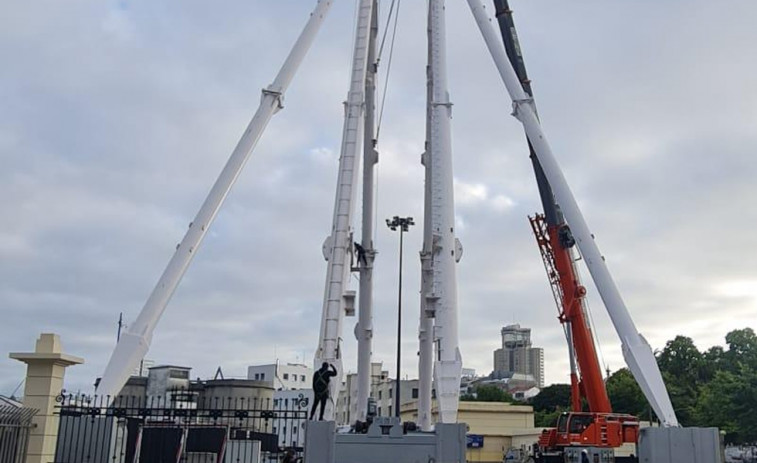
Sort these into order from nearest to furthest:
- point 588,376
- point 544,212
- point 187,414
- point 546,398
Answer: point 187,414, point 588,376, point 544,212, point 546,398

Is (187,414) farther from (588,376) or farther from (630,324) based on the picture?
(588,376)

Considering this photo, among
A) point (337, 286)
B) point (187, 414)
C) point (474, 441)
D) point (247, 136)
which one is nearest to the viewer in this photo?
point (187, 414)

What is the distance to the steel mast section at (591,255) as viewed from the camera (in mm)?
19766

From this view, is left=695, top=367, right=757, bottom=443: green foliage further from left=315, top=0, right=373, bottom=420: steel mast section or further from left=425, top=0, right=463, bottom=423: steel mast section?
left=315, top=0, right=373, bottom=420: steel mast section

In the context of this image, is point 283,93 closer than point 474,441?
Yes

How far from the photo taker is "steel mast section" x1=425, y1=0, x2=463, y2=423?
1900cm

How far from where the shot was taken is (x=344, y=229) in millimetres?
20734

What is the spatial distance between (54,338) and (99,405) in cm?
244

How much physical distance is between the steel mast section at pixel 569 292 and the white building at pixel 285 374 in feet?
270

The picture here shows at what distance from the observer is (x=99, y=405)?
55.4 ft

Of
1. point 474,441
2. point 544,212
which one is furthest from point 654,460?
point 474,441

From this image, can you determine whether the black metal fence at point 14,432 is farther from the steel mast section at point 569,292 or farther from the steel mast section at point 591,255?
the steel mast section at point 569,292

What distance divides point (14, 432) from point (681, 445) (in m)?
14.8

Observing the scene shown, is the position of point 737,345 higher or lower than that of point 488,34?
lower
